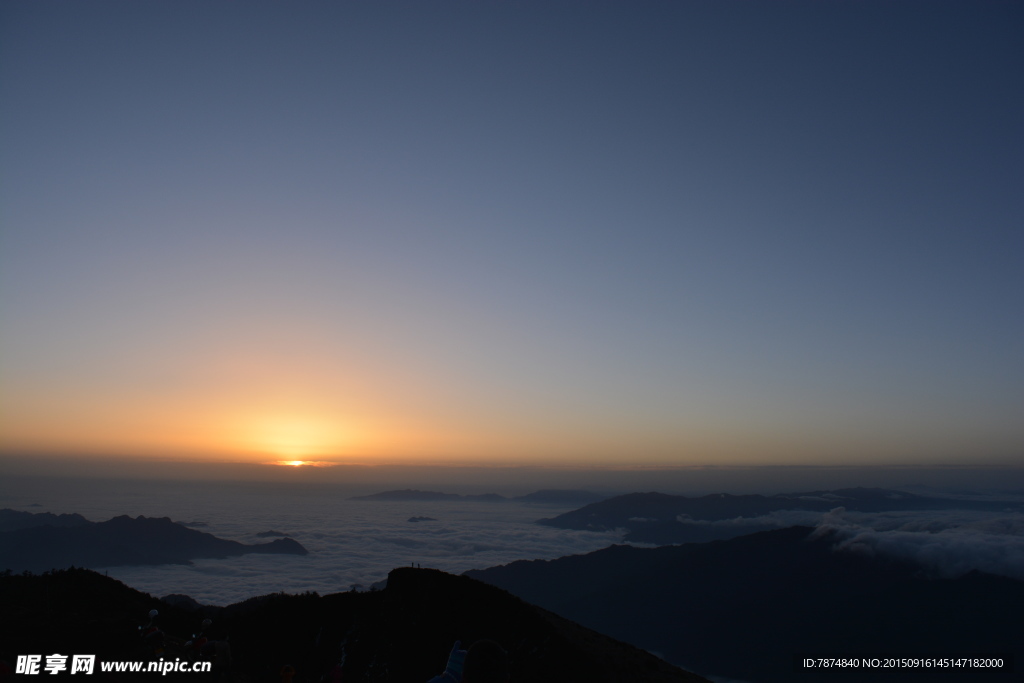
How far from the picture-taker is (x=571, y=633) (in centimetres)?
2723

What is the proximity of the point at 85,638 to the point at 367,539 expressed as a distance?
17775 cm

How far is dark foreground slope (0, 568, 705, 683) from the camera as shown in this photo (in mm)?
22047

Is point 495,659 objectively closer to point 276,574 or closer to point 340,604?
point 340,604

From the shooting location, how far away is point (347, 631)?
29484mm

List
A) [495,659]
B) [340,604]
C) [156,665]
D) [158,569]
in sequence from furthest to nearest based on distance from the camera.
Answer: [158,569], [340,604], [156,665], [495,659]

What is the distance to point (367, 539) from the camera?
187375 millimetres

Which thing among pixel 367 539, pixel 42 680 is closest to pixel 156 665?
pixel 42 680

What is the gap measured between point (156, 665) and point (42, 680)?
9.65ft

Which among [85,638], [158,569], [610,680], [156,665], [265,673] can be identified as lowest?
[158,569]

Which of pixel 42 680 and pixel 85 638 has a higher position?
pixel 42 680

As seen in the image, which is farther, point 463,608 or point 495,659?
point 463,608

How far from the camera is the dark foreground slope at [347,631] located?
72.3 ft

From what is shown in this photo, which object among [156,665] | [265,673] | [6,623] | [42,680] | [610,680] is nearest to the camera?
[42,680]

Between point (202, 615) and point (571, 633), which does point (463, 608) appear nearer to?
point (571, 633)
